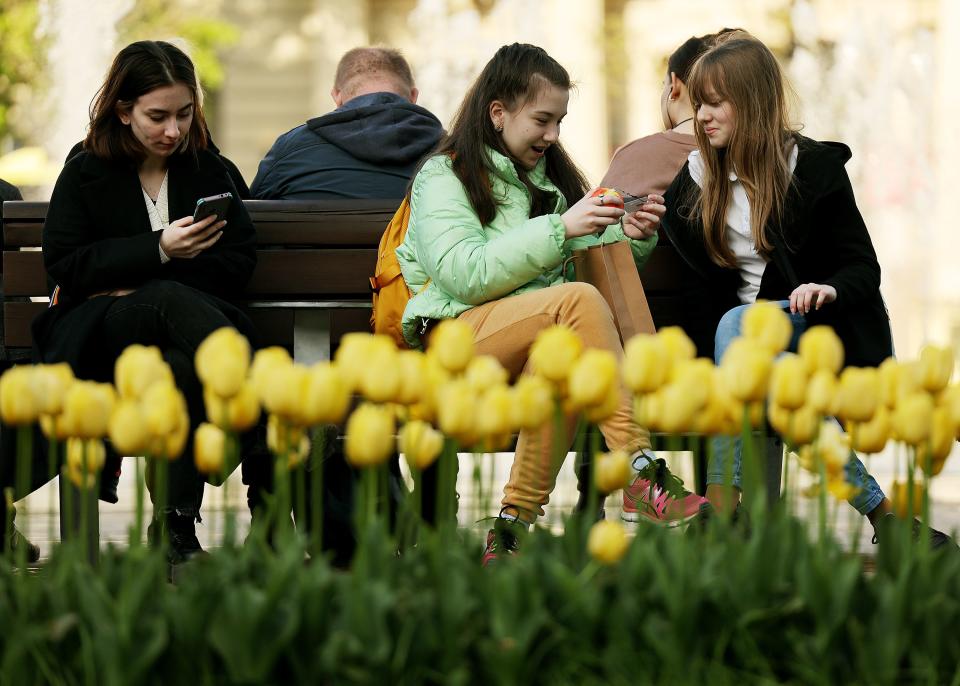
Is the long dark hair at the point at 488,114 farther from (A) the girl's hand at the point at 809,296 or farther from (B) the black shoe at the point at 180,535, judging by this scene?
(B) the black shoe at the point at 180,535

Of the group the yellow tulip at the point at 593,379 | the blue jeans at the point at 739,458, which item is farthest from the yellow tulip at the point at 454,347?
the blue jeans at the point at 739,458

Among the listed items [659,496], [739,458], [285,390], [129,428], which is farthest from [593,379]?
[739,458]

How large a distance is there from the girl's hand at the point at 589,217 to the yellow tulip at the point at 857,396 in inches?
56.4

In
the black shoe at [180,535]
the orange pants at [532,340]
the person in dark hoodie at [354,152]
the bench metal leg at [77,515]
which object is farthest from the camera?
the person in dark hoodie at [354,152]

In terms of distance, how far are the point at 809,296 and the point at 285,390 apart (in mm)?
1977

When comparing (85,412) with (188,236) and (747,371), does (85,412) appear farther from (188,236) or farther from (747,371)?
(188,236)

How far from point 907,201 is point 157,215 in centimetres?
1139

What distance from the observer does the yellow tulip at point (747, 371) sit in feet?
7.31

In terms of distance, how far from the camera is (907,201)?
1451 cm

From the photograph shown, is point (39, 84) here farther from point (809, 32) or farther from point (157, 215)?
point (157, 215)

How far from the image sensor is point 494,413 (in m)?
2.21

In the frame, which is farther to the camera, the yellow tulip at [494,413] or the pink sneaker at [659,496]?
the pink sneaker at [659,496]

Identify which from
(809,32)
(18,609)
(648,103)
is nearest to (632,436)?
(18,609)

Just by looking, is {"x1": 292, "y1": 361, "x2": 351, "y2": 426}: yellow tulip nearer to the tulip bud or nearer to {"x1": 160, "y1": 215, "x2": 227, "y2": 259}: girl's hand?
the tulip bud
